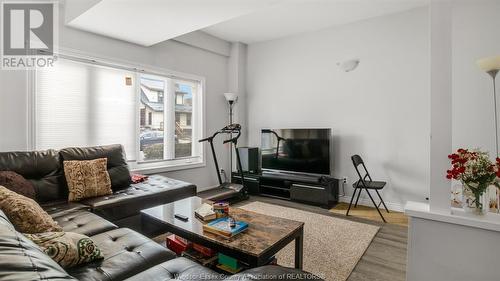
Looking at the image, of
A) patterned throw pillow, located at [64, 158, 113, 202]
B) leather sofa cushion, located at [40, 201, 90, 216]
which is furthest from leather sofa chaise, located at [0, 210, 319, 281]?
patterned throw pillow, located at [64, 158, 113, 202]

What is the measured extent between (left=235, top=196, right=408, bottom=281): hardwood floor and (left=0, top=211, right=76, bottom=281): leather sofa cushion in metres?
1.94

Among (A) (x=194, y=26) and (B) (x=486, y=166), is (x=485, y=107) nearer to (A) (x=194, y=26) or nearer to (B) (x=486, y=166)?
(B) (x=486, y=166)

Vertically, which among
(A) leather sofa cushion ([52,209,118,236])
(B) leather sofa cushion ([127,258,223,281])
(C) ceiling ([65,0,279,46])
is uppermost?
(C) ceiling ([65,0,279,46])

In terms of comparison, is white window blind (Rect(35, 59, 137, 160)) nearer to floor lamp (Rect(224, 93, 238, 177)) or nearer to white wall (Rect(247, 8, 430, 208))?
floor lamp (Rect(224, 93, 238, 177))

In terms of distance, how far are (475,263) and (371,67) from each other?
302 centimetres

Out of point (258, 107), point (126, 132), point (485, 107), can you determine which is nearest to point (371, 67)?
point (485, 107)

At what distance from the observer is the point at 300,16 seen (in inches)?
149

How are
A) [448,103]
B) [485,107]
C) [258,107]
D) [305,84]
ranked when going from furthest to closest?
[258,107], [305,84], [485,107], [448,103]

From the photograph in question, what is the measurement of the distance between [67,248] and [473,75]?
14.2ft

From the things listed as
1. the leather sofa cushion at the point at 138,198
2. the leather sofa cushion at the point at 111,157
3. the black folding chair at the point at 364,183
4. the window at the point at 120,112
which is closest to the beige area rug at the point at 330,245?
the black folding chair at the point at 364,183

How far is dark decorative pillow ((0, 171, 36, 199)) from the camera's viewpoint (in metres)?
2.04

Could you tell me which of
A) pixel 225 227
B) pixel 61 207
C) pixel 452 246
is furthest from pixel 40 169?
pixel 452 246

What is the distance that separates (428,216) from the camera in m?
1.61

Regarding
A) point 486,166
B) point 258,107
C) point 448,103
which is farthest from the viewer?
point 258,107
